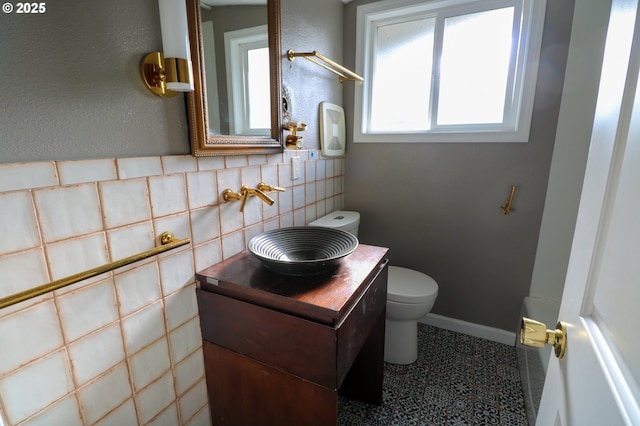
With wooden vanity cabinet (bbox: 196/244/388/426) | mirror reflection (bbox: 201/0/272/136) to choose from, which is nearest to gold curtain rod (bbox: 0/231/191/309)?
wooden vanity cabinet (bbox: 196/244/388/426)

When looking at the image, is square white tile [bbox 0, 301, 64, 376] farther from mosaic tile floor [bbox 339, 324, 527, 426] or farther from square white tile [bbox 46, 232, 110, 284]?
mosaic tile floor [bbox 339, 324, 527, 426]

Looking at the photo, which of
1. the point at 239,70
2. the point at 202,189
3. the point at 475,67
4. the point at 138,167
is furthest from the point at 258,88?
the point at 475,67

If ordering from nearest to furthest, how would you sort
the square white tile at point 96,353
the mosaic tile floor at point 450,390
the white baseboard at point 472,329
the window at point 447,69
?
the square white tile at point 96,353
the mosaic tile floor at point 450,390
the window at point 447,69
the white baseboard at point 472,329

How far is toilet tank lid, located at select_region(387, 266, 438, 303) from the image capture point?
157 cm

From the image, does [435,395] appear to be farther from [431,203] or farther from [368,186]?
[368,186]

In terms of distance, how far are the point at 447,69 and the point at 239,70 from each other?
1.33 m

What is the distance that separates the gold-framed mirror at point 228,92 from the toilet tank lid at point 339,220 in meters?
0.55

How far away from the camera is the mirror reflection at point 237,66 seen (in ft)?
3.38

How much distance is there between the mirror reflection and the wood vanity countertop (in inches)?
19.7

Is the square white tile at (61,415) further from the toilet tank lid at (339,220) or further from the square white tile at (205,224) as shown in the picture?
the toilet tank lid at (339,220)

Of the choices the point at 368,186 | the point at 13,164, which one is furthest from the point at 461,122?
the point at 13,164

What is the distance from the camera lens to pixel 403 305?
1.58 m

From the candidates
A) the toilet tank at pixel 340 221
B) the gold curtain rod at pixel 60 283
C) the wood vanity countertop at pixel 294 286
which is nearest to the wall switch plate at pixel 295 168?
the toilet tank at pixel 340 221

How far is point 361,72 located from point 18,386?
6.81ft
